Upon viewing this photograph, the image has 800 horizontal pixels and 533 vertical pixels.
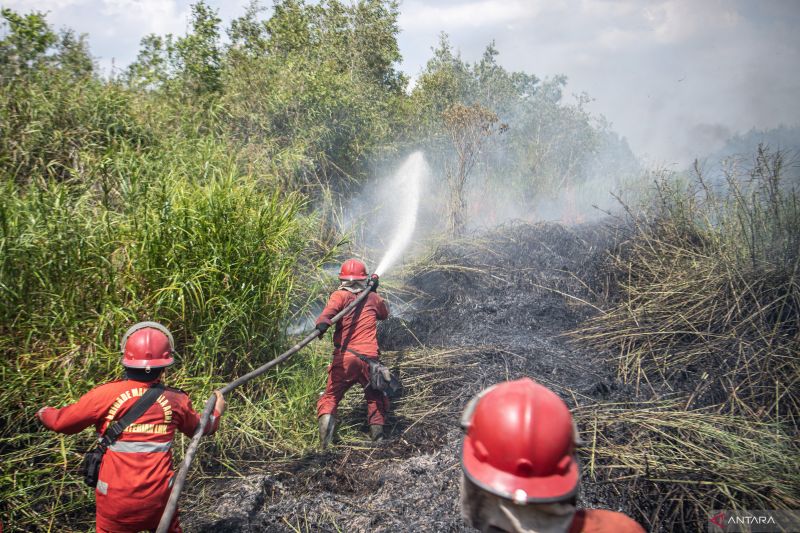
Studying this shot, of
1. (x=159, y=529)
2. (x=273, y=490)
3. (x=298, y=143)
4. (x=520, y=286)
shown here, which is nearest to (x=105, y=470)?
(x=159, y=529)

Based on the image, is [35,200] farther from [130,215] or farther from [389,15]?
[389,15]

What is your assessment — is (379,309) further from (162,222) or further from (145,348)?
(145,348)

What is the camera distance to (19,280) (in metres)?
3.80

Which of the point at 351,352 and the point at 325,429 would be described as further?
the point at 351,352

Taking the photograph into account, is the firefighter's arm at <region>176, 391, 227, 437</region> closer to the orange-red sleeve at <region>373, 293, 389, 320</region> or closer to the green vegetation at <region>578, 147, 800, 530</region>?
the orange-red sleeve at <region>373, 293, 389, 320</region>

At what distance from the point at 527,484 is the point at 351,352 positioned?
341 centimetres

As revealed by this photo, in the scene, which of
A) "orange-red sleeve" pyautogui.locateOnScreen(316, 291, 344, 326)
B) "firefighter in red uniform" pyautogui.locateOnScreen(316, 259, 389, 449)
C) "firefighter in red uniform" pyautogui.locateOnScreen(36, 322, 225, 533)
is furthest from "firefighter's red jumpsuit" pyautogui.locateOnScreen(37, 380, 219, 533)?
"orange-red sleeve" pyautogui.locateOnScreen(316, 291, 344, 326)

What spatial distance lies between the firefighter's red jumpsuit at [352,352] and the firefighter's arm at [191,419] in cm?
160

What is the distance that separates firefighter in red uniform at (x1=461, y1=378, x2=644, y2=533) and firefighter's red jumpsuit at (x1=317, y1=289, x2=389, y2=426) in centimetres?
319

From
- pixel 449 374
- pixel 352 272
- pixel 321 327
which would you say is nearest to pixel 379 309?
pixel 352 272

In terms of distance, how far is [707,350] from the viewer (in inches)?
198

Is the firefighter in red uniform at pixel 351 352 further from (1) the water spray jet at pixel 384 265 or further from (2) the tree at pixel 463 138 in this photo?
(2) the tree at pixel 463 138

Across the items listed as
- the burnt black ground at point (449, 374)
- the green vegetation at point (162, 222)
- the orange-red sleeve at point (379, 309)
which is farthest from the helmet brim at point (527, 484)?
the orange-red sleeve at point (379, 309)

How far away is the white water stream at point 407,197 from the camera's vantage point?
985cm
